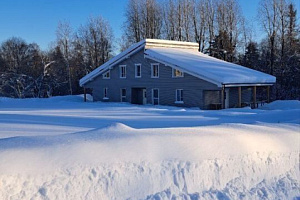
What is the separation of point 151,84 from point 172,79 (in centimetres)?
253

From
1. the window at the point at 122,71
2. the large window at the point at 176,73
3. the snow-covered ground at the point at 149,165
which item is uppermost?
the window at the point at 122,71

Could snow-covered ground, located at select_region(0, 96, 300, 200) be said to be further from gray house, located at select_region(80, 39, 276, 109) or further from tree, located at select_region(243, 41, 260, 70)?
tree, located at select_region(243, 41, 260, 70)

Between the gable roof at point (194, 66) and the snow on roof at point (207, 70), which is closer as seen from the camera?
the snow on roof at point (207, 70)

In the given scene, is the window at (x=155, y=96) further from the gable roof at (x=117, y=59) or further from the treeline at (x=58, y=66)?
the treeline at (x=58, y=66)

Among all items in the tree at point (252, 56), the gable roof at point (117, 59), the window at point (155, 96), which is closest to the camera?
the window at point (155, 96)

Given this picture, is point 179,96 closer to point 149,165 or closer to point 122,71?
point 122,71

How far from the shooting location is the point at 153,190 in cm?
574

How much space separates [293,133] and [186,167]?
12.5 feet

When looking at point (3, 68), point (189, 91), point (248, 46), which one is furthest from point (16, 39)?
point (189, 91)

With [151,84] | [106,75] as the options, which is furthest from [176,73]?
[106,75]

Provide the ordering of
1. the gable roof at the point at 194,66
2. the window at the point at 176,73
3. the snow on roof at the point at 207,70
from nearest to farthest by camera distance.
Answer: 1. the snow on roof at the point at 207,70
2. the gable roof at the point at 194,66
3. the window at the point at 176,73

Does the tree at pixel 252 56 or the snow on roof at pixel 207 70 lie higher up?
the tree at pixel 252 56

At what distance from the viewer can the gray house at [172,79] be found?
24.4 m

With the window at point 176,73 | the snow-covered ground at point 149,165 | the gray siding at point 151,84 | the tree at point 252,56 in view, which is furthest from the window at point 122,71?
the snow-covered ground at point 149,165
